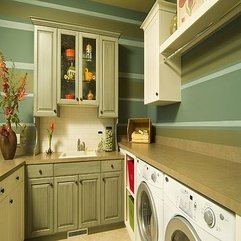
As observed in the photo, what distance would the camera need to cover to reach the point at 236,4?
45.3 inches

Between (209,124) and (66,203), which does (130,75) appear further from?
(66,203)

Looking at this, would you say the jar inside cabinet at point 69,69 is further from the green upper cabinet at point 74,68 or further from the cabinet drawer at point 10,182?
the cabinet drawer at point 10,182

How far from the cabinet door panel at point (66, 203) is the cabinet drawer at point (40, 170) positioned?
0.11 metres

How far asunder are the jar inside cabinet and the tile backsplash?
280mm

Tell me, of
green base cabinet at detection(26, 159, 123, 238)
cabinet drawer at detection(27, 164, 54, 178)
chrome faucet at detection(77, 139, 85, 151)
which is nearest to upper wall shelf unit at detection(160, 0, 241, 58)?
green base cabinet at detection(26, 159, 123, 238)

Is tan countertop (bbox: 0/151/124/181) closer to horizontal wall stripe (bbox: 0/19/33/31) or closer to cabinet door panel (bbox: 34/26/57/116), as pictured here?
cabinet door panel (bbox: 34/26/57/116)

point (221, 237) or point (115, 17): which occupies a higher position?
point (115, 17)

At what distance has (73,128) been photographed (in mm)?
2467

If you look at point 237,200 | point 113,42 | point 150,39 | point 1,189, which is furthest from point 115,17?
point 237,200

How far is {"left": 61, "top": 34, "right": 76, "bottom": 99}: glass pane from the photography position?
222 cm

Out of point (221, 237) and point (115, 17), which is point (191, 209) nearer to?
point (221, 237)

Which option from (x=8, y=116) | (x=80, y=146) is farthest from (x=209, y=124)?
(x=8, y=116)

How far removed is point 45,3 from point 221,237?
2948mm

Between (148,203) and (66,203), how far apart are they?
3.11 feet
